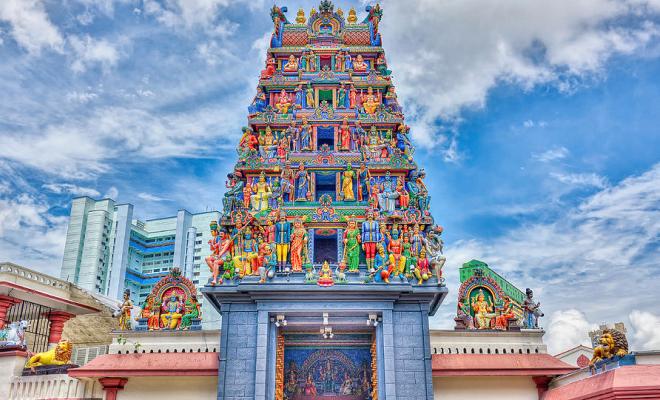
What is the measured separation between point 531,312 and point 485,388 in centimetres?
357

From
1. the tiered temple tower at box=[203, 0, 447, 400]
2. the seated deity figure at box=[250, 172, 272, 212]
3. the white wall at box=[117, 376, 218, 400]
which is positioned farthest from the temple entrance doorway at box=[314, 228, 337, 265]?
the white wall at box=[117, 376, 218, 400]

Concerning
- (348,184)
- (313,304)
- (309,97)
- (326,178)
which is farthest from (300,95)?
(313,304)

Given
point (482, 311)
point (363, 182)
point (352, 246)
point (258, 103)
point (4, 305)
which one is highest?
point (258, 103)

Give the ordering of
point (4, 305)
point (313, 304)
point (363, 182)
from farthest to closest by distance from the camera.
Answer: point (4, 305) → point (363, 182) → point (313, 304)

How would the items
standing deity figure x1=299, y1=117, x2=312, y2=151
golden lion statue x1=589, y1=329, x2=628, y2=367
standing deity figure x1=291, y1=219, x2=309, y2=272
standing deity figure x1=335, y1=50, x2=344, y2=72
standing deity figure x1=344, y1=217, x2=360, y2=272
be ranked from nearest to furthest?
golden lion statue x1=589, y1=329, x2=628, y2=367 < standing deity figure x1=291, y1=219, x2=309, y2=272 < standing deity figure x1=344, y1=217, x2=360, y2=272 < standing deity figure x1=299, y1=117, x2=312, y2=151 < standing deity figure x1=335, y1=50, x2=344, y2=72

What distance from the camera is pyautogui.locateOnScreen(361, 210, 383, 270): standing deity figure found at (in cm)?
1955

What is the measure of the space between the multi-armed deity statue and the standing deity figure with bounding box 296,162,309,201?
0.13 feet

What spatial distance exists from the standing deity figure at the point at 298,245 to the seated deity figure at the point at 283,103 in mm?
5865

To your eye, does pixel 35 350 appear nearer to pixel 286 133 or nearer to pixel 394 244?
pixel 286 133

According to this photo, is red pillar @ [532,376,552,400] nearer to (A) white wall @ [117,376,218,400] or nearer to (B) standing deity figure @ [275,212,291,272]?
(B) standing deity figure @ [275,212,291,272]

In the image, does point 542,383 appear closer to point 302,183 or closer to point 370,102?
point 302,183

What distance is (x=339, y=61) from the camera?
82.7 feet

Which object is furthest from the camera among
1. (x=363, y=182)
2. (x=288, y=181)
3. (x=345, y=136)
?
(x=345, y=136)

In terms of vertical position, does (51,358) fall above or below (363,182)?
below
